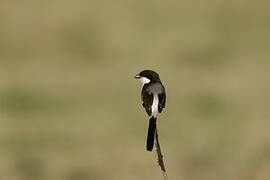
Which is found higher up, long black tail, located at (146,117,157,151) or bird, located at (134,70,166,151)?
bird, located at (134,70,166,151)

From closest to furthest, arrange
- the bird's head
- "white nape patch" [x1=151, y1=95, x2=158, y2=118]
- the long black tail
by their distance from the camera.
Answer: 1. the long black tail
2. "white nape patch" [x1=151, y1=95, x2=158, y2=118]
3. the bird's head

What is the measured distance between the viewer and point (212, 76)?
47.4 ft

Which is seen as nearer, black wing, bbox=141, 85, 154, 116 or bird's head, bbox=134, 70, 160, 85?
black wing, bbox=141, 85, 154, 116

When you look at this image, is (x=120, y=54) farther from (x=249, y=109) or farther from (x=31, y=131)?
(x=31, y=131)

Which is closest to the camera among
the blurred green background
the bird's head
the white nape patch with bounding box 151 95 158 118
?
the white nape patch with bounding box 151 95 158 118

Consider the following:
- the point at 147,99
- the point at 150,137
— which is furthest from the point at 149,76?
the point at 150,137

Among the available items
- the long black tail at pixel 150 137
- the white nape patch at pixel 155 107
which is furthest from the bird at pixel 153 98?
the long black tail at pixel 150 137

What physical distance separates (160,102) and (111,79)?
765cm

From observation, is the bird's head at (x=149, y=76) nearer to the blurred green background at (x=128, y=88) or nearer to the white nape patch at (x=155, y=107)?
the white nape patch at (x=155, y=107)

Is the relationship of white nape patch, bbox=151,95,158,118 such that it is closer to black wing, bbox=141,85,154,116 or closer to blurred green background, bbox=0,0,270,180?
black wing, bbox=141,85,154,116

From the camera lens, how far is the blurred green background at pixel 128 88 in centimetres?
997

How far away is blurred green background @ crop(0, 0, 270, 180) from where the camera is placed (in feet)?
32.7

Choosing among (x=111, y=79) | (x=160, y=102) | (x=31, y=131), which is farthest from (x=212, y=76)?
(x=160, y=102)

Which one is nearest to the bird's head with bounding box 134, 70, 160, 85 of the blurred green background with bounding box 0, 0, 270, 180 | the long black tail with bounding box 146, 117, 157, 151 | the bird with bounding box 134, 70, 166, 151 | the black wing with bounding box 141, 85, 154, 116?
the bird with bounding box 134, 70, 166, 151
